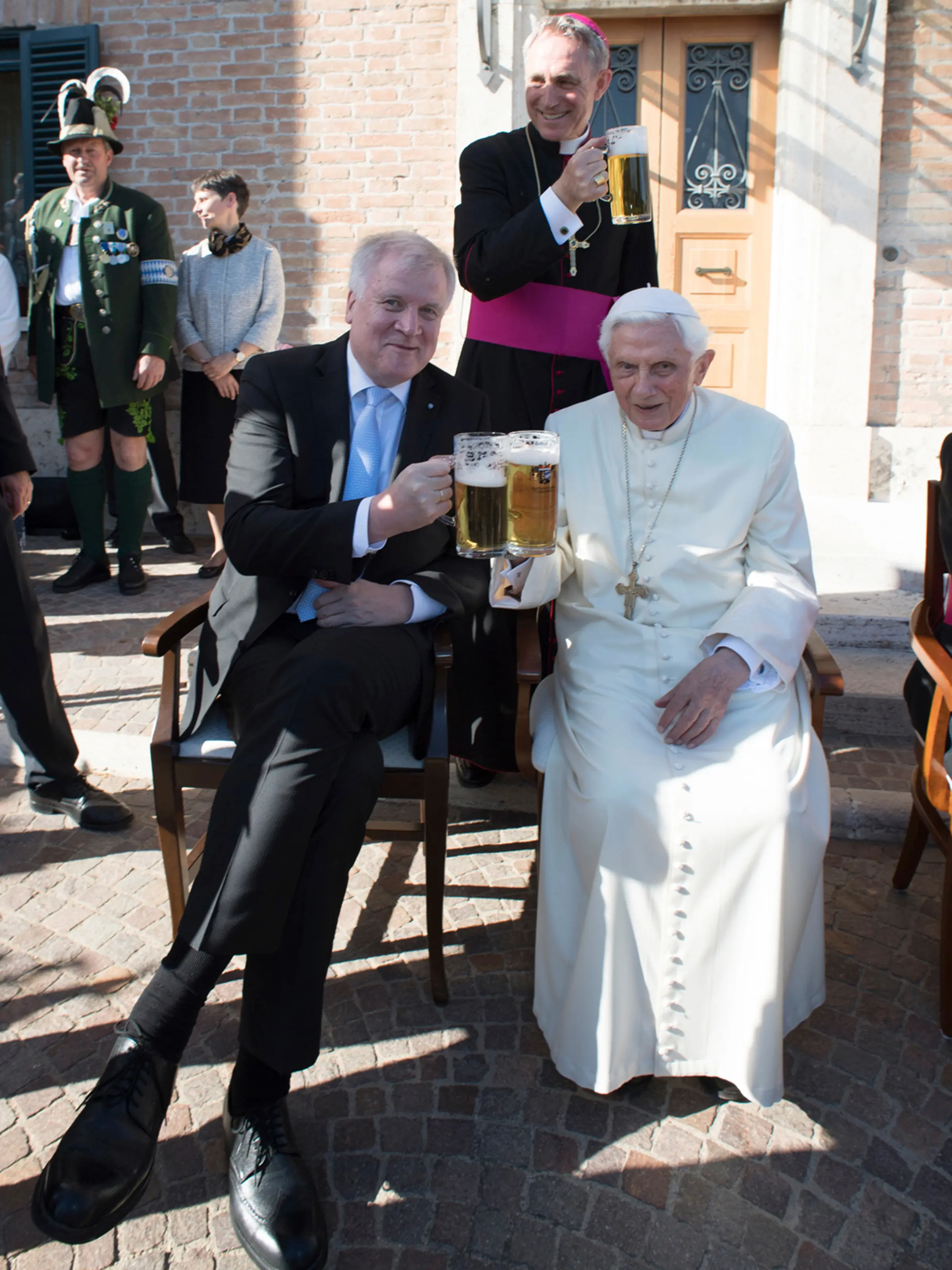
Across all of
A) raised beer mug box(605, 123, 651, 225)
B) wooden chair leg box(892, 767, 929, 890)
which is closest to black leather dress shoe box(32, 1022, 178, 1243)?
wooden chair leg box(892, 767, 929, 890)

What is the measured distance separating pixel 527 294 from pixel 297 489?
3.43 feet

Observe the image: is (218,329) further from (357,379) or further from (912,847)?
(912,847)

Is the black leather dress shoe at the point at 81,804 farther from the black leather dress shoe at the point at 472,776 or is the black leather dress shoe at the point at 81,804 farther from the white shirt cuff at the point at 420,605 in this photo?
the white shirt cuff at the point at 420,605

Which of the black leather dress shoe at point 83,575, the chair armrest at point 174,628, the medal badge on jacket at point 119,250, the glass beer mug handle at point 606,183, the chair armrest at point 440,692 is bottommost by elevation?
the black leather dress shoe at point 83,575

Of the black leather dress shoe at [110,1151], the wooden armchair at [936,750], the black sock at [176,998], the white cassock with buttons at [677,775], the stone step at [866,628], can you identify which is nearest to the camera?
the black leather dress shoe at [110,1151]

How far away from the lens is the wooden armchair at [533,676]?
8.10 feet

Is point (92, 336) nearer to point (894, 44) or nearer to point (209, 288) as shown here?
point (209, 288)

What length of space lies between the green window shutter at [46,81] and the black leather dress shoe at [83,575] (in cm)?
292

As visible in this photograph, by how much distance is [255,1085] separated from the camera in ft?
6.81

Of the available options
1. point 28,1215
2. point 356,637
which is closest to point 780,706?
point 356,637

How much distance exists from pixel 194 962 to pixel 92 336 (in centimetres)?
444

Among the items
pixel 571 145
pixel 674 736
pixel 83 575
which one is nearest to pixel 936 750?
pixel 674 736

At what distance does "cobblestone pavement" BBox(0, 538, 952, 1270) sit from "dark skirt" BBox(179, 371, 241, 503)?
11.2ft

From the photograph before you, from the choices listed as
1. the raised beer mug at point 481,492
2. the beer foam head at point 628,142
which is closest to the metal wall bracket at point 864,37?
the beer foam head at point 628,142
